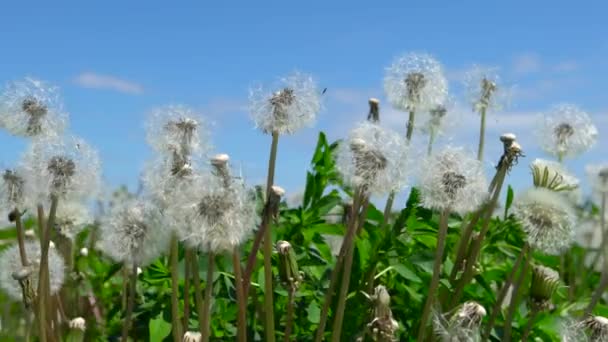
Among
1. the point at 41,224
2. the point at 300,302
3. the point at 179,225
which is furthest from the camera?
the point at 300,302

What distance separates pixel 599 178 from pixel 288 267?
4.67 ft

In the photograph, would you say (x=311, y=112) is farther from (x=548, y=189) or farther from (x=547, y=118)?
(x=547, y=118)

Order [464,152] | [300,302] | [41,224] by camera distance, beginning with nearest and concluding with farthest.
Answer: [464,152]
[41,224]
[300,302]

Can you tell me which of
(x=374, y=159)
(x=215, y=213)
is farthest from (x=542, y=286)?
(x=215, y=213)

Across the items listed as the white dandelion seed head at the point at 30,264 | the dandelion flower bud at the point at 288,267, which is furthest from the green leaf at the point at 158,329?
the dandelion flower bud at the point at 288,267

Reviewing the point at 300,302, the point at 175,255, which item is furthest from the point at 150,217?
the point at 300,302

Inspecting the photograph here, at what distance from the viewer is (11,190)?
7.13 ft

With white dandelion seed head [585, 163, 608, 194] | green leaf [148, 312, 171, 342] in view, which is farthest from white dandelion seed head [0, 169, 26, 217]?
white dandelion seed head [585, 163, 608, 194]

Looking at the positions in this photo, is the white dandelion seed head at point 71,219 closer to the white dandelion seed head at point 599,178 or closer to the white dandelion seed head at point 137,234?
the white dandelion seed head at point 137,234

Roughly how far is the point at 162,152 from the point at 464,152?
0.69 meters

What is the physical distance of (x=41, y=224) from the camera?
2.18 metres

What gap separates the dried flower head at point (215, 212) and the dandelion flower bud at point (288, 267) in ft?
0.41

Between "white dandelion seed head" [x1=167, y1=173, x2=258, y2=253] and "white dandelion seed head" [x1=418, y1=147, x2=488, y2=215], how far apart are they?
1.39ft

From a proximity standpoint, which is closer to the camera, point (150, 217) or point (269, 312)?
point (269, 312)
